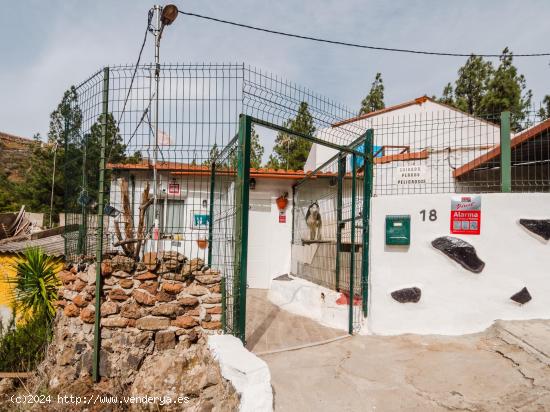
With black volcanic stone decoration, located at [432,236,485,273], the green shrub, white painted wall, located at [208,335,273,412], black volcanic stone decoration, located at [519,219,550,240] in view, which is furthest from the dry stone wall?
black volcanic stone decoration, located at [519,219,550,240]

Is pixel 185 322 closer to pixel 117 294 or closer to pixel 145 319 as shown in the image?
pixel 145 319

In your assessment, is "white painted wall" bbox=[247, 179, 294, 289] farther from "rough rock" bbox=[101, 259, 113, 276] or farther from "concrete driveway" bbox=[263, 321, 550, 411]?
"rough rock" bbox=[101, 259, 113, 276]

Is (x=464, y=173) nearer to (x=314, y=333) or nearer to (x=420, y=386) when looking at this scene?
(x=314, y=333)

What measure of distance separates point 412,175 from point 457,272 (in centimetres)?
148

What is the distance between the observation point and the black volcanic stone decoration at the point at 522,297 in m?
4.15

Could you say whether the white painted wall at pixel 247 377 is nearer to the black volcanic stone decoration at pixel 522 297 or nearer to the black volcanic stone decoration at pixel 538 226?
the black volcanic stone decoration at pixel 522 297

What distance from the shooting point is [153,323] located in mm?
3754

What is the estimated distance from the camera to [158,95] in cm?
388

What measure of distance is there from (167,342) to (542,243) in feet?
15.0

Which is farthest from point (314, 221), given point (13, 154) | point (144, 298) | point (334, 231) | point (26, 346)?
point (13, 154)

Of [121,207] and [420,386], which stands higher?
[121,207]

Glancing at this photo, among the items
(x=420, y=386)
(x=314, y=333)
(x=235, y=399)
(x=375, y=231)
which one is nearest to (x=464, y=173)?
(x=375, y=231)

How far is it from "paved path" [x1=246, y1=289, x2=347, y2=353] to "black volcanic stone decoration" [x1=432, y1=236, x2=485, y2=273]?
5.65 feet

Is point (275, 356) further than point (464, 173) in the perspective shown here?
No
